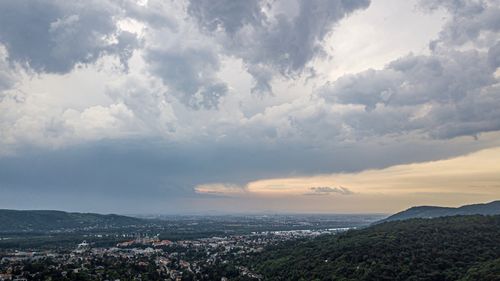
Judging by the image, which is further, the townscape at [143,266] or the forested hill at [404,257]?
the townscape at [143,266]

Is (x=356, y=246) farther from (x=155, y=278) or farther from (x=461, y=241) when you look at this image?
(x=155, y=278)

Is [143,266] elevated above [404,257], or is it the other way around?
[404,257]

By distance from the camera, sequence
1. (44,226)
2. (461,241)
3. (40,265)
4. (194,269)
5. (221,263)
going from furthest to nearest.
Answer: (44,226) < (221,263) < (194,269) < (461,241) < (40,265)

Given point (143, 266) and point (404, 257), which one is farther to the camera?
point (143, 266)

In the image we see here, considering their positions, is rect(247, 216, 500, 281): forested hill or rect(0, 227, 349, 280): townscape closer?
rect(247, 216, 500, 281): forested hill

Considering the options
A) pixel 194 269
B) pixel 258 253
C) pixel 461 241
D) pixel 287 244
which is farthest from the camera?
pixel 287 244

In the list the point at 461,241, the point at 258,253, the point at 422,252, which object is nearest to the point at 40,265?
the point at 258,253

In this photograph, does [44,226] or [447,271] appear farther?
[44,226]
